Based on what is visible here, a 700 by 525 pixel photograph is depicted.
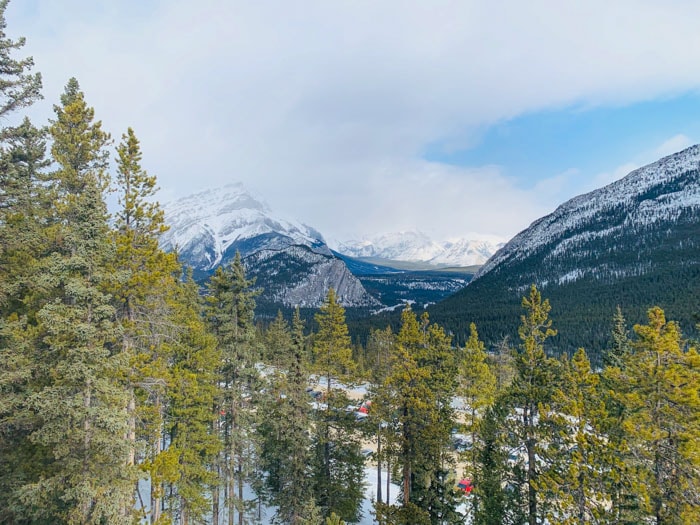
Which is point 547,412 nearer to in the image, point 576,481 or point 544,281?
point 576,481

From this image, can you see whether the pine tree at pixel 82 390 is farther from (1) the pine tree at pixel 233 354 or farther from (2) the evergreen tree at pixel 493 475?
(2) the evergreen tree at pixel 493 475

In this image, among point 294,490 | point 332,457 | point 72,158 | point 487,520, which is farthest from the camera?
point 332,457

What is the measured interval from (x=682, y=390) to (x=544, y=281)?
18490 cm

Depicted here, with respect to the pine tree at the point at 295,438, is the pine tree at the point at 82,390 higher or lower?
higher

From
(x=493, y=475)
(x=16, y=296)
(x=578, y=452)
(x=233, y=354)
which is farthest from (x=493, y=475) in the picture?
(x=16, y=296)

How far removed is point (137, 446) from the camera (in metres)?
11.5

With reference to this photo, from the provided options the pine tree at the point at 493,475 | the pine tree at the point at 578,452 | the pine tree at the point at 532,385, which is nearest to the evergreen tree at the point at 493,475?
the pine tree at the point at 493,475

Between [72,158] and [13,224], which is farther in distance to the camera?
[72,158]

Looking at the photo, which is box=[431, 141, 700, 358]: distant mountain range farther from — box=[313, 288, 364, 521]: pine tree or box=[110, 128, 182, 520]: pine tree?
box=[110, 128, 182, 520]: pine tree

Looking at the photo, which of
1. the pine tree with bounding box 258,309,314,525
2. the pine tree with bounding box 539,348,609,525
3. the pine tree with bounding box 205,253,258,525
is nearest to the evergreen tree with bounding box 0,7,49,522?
the pine tree with bounding box 205,253,258,525

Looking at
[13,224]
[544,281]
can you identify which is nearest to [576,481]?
[13,224]

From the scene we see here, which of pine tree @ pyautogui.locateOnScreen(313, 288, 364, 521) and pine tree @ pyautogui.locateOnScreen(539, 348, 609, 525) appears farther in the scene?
pine tree @ pyautogui.locateOnScreen(313, 288, 364, 521)

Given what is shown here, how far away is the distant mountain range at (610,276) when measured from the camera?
4060 inches

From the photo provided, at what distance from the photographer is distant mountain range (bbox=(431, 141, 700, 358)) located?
103125 millimetres
